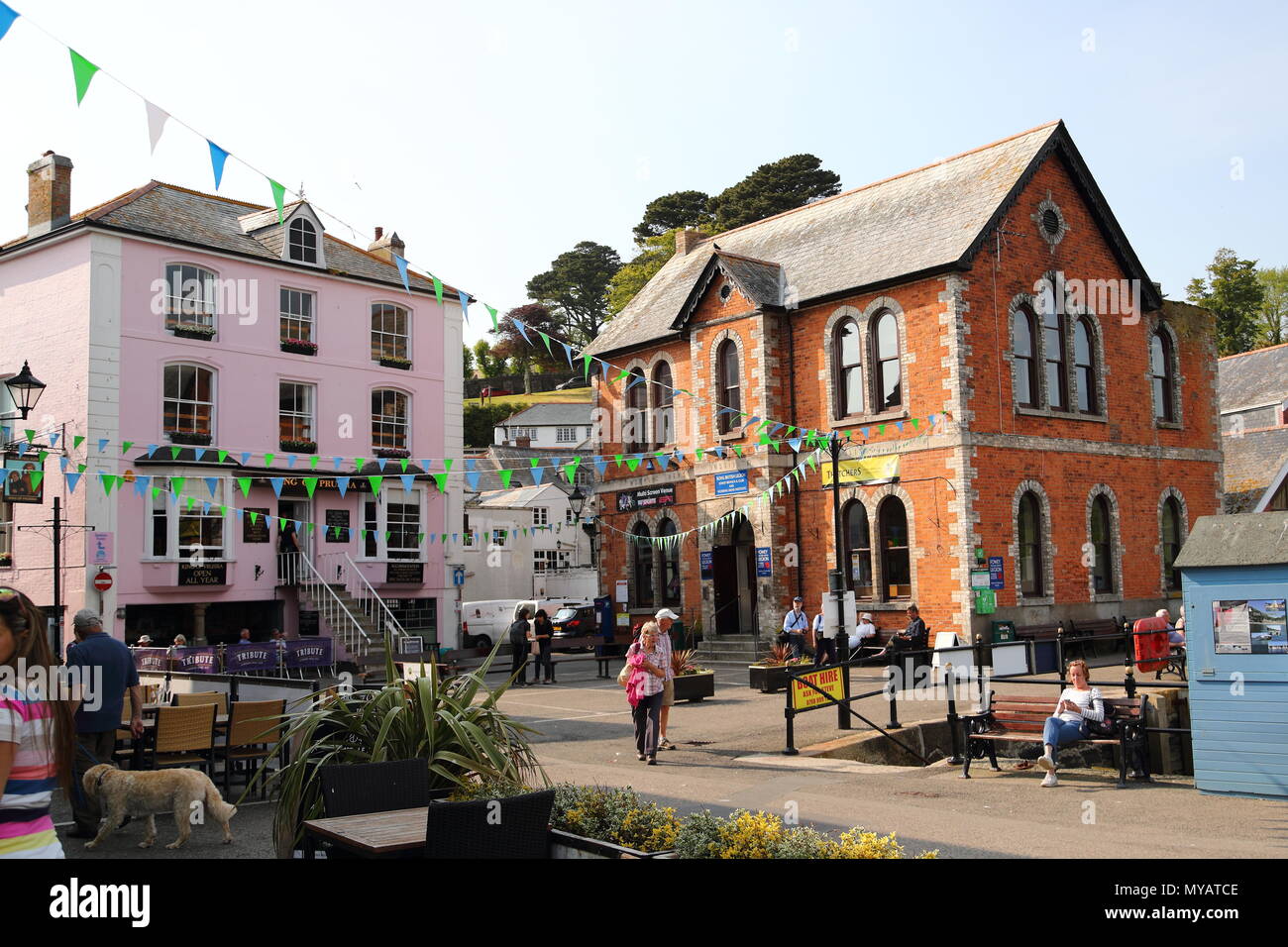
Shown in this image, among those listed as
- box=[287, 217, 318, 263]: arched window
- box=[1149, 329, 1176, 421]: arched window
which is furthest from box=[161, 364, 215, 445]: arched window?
box=[1149, 329, 1176, 421]: arched window

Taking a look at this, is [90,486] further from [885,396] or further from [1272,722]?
[1272,722]

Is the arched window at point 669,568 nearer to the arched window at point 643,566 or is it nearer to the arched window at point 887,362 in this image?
the arched window at point 643,566

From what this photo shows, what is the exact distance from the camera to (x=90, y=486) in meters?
24.5

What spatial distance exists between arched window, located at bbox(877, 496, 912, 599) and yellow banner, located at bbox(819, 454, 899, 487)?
61 cm

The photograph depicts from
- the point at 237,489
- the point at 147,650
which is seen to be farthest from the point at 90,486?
the point at 147,650

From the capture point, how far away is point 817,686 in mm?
14867

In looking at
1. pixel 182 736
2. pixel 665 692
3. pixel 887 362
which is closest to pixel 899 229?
pixel 887 362

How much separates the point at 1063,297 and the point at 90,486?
23.0 metres

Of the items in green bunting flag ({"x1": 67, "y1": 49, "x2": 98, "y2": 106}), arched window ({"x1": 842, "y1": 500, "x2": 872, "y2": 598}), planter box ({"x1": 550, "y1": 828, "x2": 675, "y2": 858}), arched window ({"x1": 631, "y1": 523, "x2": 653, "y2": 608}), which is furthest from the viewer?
arched window ({"x1": 631, "y1": 523, "x2": 653, "y2": 608})

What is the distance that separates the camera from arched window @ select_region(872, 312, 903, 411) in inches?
997

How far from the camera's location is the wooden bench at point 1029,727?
39.3 ft

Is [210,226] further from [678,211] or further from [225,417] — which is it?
[678,211]

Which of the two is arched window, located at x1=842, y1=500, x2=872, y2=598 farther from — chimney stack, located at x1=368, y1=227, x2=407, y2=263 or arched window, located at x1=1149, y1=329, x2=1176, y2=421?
chimney stack, located at x1=368, y1=227, x2=407, y2=263

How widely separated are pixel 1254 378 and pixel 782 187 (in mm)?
33642
